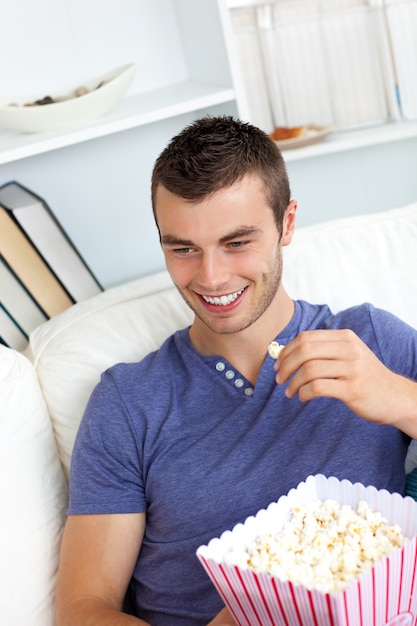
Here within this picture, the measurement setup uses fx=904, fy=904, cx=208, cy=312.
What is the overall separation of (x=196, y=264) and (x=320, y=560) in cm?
58

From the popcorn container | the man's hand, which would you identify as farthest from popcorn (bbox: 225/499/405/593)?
the man's hand

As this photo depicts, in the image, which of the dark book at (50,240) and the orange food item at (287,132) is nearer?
the dark book at (50,240)

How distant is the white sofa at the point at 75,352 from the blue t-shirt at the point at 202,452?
0.33ft

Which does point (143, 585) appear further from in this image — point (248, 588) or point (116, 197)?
point (116, 197)

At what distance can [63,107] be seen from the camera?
5.76 feet

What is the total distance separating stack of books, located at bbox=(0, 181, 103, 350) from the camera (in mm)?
1757

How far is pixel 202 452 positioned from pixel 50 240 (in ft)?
2.01

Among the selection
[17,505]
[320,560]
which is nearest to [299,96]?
[17,505]

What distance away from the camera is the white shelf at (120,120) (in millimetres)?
1724

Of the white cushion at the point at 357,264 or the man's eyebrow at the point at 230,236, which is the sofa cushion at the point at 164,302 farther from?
the man's eyebrow at the point at 230,236

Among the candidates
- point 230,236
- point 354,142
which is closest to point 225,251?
point 230,236

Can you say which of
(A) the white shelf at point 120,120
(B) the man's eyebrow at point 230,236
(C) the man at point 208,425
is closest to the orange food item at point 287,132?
(A) the white shelf at point 120,120

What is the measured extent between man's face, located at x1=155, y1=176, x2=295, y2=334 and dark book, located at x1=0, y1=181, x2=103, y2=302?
423 mm

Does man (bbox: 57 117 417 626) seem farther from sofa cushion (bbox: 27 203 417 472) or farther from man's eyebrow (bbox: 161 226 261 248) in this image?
sofa cushion (bbox: 27 203 417 472)
